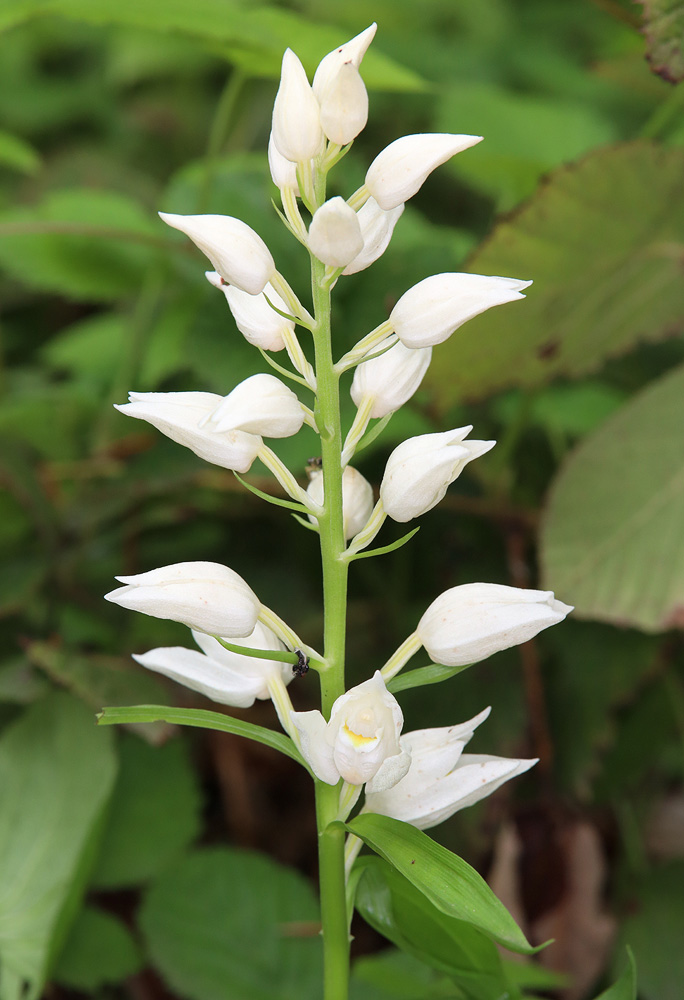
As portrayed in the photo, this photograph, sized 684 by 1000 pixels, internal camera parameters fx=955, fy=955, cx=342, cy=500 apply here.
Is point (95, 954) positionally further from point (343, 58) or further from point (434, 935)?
point (343, 58)

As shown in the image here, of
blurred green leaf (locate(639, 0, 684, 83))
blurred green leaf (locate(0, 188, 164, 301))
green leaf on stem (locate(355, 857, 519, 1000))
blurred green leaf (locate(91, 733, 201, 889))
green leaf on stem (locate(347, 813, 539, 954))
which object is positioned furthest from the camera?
blurred green leaf (locate(0, 188, 164, 301))

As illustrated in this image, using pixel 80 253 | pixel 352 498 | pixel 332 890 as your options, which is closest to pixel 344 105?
pixel 352 498

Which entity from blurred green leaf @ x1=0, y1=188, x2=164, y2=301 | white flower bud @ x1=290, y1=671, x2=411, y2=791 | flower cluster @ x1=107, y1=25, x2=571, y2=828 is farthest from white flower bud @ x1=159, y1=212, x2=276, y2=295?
blurred green leaf @ x1=0, y1=188, x2=164, y2=301

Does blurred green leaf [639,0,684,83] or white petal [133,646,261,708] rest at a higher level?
blurred green leaf [639,0,684,83]

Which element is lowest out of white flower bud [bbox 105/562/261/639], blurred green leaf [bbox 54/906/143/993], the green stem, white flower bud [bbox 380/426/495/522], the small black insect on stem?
blurred green leaf [bbox 54/906/143/993]

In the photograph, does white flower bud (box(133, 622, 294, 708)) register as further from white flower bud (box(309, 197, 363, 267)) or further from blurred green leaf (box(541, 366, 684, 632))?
blurred green leaf (box(541, 366, 684, 632))

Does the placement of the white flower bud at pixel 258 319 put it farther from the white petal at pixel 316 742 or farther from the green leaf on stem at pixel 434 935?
the green leaf on stem at pixel 434 935
